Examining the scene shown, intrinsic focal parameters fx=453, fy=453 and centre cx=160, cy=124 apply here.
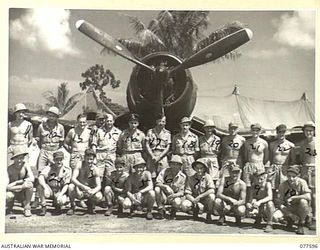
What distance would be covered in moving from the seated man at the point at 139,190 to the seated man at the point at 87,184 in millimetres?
139

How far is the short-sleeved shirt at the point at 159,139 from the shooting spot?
83.4 inches

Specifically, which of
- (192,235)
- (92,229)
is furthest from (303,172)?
(92,229)

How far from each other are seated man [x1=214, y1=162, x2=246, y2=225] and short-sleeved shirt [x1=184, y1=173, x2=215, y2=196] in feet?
0.17

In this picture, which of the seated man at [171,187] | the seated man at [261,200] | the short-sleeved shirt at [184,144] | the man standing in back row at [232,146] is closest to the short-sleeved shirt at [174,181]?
the seated man at [171,187]

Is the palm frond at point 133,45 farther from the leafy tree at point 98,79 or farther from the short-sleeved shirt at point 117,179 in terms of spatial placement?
the short-sleeved shirt at point 117,179

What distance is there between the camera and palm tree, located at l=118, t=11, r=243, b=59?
2.12 metres

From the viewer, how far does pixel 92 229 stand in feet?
6.77

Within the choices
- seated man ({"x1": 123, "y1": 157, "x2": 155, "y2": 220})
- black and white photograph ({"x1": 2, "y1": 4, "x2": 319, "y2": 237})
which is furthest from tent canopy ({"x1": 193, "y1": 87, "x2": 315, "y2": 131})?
seated man ({"x1": 123, "y1": 157, "x2": 155, "y2": 220})

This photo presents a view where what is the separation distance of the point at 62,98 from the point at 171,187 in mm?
655

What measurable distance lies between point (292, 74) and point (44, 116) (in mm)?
1177

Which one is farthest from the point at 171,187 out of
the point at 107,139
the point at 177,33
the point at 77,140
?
the point at 177,33

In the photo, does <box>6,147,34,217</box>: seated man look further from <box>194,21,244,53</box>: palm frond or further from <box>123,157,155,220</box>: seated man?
<box>194,21,244,53</box>: palm frond

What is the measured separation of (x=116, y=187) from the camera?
6.91ft

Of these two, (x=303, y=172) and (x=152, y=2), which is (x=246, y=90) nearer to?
(x=303, y=172)
